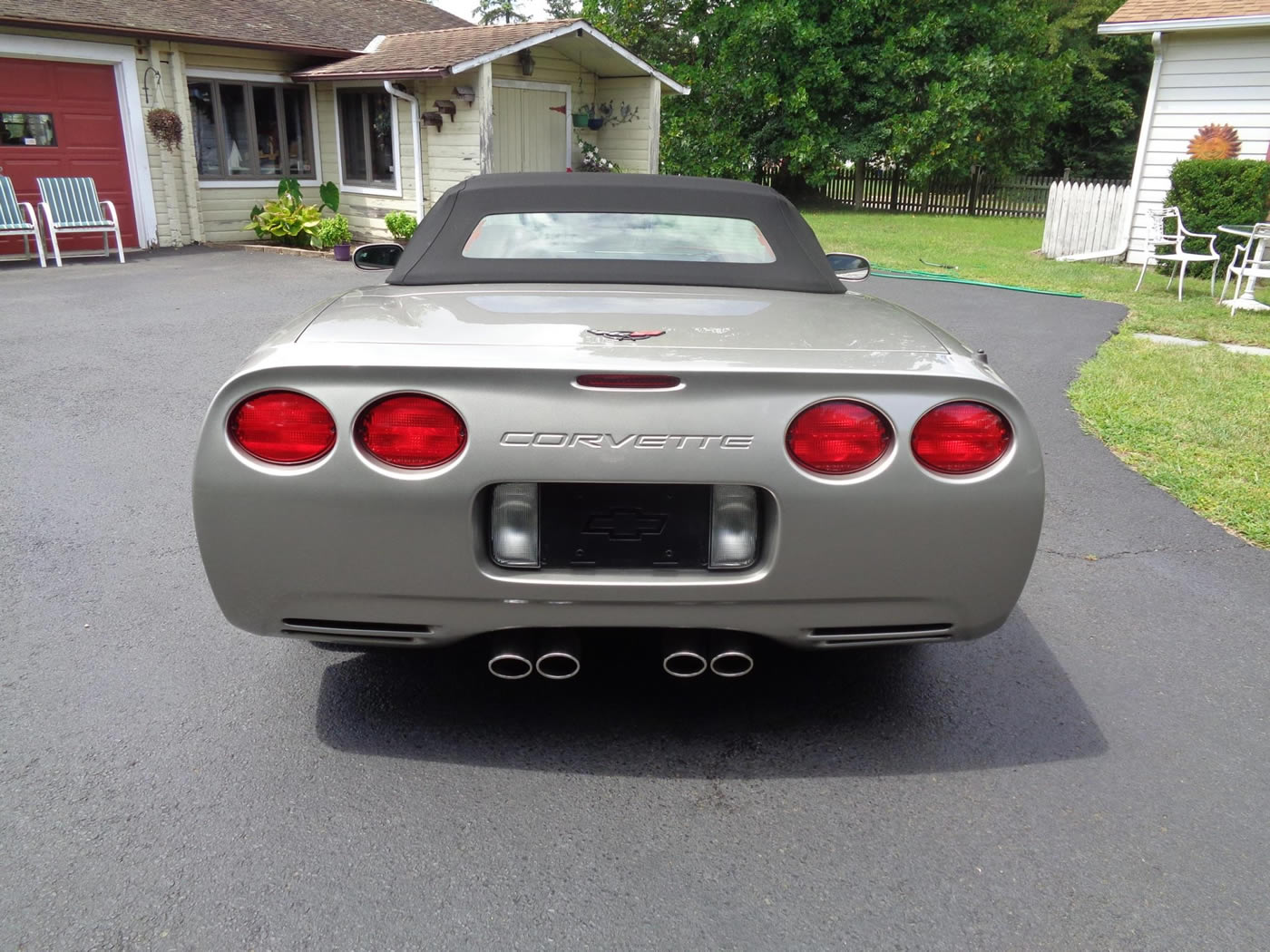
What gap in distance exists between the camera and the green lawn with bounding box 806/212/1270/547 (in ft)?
16.6

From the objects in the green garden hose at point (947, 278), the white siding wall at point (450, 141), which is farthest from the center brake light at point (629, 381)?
the white siding wall at point (450, 141)

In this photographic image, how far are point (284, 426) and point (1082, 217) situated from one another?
53.3 feet

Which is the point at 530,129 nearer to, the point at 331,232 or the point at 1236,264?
the point at 331,232

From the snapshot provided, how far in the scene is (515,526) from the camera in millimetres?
2348

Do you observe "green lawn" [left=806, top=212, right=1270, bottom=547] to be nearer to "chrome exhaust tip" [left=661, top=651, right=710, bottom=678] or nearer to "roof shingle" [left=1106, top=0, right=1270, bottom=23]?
"chrome exhaust tip" [left=661, top=651, right=710, bottom=678]

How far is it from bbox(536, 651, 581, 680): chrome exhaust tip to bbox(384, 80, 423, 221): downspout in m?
14.5

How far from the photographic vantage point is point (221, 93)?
16.5 meters

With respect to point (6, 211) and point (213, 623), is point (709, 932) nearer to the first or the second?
point (213, 623)

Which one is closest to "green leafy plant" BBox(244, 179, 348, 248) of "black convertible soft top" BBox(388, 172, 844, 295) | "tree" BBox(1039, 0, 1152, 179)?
"black convertible soft top" BBox(388, 172, 844, 295)

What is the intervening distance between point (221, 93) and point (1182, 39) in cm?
1472

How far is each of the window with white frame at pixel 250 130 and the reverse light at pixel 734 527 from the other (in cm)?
1636

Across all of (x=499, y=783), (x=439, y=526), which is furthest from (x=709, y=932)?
(x=439, y=526)

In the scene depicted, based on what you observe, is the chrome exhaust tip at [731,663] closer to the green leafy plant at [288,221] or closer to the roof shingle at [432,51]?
the roof shingle at [432,51]

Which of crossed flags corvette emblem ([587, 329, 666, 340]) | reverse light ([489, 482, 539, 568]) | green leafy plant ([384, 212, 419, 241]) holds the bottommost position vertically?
green leafy plant ([384, 212, 419, 241])
